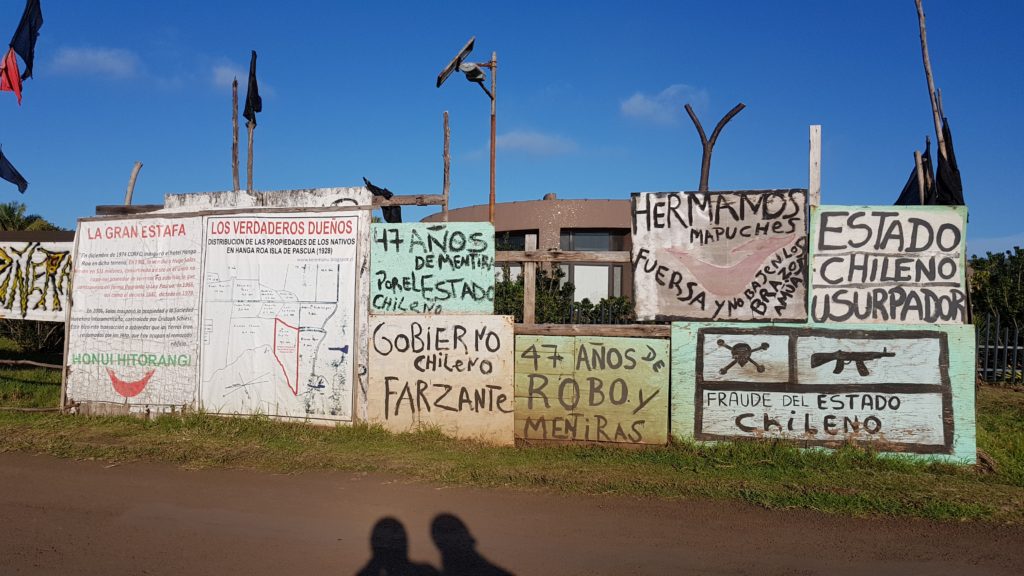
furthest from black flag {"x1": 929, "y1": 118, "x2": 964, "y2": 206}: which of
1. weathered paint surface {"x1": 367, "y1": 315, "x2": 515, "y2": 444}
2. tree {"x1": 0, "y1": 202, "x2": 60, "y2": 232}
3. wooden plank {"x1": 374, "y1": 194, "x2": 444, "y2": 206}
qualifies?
tree {"x1": 0, "y1": 202, "x2": 60, "y2": 232}

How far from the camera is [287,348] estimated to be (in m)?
7.04

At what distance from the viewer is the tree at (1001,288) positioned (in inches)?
503

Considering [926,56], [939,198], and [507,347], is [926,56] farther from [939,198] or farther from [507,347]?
[507,347]

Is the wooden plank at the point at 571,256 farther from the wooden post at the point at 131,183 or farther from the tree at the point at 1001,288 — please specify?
the tree at the point at 1001,288

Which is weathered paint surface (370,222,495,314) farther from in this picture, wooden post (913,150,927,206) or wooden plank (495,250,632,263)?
wooden post (913,150,927,206)

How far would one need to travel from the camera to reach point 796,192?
250 inches

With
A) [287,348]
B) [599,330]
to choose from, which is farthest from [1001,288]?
[287,348]

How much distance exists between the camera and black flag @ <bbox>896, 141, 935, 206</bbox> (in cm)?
678

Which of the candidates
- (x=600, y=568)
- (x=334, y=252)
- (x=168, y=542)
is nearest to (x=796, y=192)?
(x=600, y=568)

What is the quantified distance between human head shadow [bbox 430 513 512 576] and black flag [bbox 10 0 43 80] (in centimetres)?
978

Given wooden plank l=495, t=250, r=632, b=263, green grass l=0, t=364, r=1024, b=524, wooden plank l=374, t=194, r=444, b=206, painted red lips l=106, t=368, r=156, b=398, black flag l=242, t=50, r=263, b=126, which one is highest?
black flag l=242, t=50, r=263, b=126

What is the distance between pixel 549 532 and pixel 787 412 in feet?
9.92

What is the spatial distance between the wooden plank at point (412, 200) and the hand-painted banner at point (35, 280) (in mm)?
4034

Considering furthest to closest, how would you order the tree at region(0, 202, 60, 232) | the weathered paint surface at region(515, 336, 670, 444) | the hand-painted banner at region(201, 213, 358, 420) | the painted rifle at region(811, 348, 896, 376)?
the tree at region(0, 202, 60, 232) < the hand-painted banner at region(201, 213, 358, 420) < the weathered paint surface at region(515, 336, 670, 444) < the painted rifle at region(811, 348, 896, 376)
